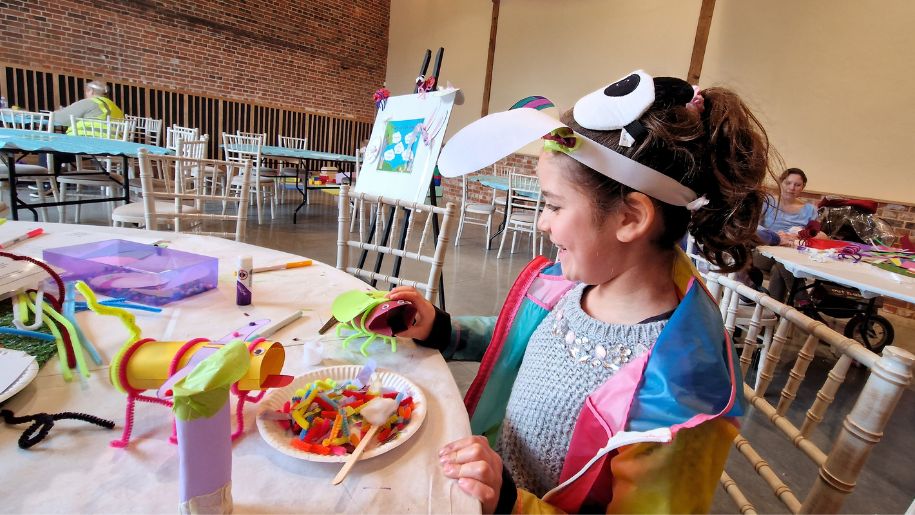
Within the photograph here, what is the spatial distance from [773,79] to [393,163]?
15.9 feet

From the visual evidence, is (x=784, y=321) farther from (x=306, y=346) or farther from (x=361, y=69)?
(x=361, y=69)

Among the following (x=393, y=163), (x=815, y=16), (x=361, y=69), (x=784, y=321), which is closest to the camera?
(x=784, y=321)

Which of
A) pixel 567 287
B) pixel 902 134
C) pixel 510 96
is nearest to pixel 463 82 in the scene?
pixel 510 96

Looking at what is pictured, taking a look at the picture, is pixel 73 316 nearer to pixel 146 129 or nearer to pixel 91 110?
pixel 91 110

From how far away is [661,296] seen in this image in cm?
77

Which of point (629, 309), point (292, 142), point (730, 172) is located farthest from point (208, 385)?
point (292, 142)

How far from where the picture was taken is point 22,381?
1.97 ft

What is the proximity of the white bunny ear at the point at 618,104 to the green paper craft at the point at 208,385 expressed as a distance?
23.3 inches

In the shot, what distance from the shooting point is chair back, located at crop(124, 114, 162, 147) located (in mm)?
6234

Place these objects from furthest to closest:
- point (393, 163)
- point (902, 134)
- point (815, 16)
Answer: point (815, 16), point (902, 134), point (393, 163)

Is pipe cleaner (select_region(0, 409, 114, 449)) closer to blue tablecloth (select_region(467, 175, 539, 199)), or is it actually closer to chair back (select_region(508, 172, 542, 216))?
chair back (select_region(508, 172, 542, 216))

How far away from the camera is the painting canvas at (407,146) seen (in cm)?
225

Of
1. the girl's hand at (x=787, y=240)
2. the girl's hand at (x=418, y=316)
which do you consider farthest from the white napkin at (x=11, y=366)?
the girl's hand at (x=787, y=240)

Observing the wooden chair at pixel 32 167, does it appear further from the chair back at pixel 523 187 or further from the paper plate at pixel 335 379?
the paper plate at pixel 335 379
